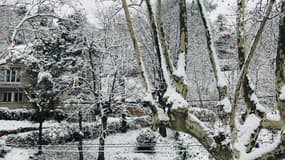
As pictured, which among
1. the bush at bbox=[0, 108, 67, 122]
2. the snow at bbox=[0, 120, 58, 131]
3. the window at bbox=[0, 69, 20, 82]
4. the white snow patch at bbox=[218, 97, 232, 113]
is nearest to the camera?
the white snow patch at bbox=[218, 97, 232, 113]

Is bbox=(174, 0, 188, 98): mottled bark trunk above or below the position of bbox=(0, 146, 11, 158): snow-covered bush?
above

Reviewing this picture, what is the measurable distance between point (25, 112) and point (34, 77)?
3880 millimetres

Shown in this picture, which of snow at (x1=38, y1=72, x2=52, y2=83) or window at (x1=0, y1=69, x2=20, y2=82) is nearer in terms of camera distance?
snow at (x1=38, y1=72, x2=52, y2=83)

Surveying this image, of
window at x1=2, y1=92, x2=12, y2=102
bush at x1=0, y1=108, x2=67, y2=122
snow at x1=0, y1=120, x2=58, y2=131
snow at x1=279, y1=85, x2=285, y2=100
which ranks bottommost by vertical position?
snow at x1=0, y1=120, x2=58, y2=131

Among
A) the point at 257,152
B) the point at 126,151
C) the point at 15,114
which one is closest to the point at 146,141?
the point at 126,151

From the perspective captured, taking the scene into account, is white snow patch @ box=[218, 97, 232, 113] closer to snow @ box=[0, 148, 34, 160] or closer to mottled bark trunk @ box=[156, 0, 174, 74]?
mottled bark trunk @ box=[156, 0, 174, 74]

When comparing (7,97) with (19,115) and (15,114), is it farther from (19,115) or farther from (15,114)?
(19,115)

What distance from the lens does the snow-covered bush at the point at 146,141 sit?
20.8 metres

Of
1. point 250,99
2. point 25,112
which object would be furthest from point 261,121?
point 25,112

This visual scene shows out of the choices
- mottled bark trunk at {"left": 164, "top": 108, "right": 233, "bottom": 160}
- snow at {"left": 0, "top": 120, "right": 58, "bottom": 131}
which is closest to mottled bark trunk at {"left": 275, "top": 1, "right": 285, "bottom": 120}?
mottled bark trunk at {"left": 164, "top": 108, "right": 233, "bottom": 160}

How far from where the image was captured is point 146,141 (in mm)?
21109

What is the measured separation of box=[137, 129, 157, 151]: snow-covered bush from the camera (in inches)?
820

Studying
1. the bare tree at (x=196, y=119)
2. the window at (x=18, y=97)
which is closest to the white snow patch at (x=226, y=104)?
the bare tree at (x=196, y=119)

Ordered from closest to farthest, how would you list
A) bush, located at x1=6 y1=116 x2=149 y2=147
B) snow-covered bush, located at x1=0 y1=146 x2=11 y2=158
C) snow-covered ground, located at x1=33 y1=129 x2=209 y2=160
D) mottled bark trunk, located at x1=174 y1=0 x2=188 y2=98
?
mottled bark trunk, located at x1=174 y1=0 x2=188 y2=98 → snow-covered bush, located at x1=0 y1=146 x2=11 y2=158 → snow-covered ground, located at x1=33 y1=129 x2=209 y2=160 → bush, located at x1=6 y1=116 x2=149 y2=147
